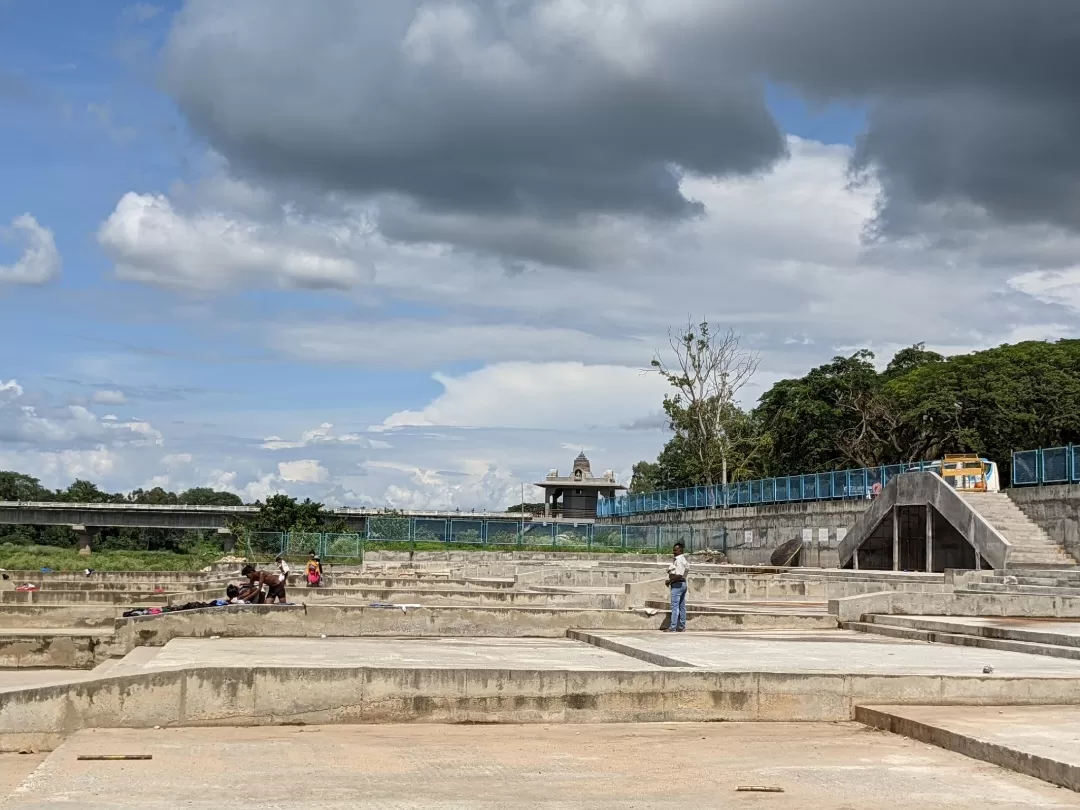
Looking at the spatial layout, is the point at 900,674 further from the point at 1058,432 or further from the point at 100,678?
the point at 1058,432

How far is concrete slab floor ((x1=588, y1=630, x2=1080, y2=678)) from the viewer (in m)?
12.4

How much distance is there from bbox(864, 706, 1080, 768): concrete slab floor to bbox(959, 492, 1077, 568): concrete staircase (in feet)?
62.6

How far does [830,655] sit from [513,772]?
7120mm

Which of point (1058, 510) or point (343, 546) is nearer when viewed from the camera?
point (1058, 510)

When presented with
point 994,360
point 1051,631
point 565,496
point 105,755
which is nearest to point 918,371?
point 994,360

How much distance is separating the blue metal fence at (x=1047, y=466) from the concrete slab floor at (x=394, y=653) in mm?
19987

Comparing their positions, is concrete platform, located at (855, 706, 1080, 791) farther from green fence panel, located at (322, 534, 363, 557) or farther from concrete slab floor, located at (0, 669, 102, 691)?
green fence panel, located at (322, 534, 363, 557)

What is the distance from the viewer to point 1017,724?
995 centimetres

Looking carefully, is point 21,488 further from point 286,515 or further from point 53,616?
point 53,616

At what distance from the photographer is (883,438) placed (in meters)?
61.0

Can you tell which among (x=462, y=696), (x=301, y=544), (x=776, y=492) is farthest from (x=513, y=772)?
(x=301, y=544)

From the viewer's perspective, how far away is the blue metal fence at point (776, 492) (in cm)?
4116

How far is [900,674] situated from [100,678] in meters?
7.40

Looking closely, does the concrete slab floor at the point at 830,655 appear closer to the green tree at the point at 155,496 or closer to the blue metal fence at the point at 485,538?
the blue metal fence at the point at 485,538
